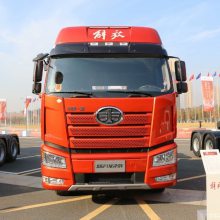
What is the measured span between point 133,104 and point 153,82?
2.26 feet

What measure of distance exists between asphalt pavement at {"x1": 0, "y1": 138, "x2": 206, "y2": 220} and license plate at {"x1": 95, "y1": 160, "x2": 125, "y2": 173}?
0.70 meters

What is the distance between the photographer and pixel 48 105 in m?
7.02

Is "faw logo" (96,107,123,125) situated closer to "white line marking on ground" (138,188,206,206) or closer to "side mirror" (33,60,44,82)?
"side mirror" (33,60,44,82)

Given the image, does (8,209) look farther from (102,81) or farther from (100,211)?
(102,81)

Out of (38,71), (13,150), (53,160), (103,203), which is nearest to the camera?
(53,160)

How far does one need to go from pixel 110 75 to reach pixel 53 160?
1.76 meters

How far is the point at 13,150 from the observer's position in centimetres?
1533

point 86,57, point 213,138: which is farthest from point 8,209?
point 213,138

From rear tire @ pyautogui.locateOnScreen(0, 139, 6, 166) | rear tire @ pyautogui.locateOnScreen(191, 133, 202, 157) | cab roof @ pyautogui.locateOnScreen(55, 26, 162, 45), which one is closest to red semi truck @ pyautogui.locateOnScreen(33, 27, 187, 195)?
cab roof @ pyautogui.locateOnScreen(55, 26, 162, 45)

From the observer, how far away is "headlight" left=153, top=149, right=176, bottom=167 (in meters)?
6.83

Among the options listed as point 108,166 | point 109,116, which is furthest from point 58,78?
point 108,166

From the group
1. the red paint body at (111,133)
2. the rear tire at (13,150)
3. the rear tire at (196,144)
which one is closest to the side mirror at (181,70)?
the red paint body at (111,133)

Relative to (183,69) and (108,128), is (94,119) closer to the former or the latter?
(108,128)

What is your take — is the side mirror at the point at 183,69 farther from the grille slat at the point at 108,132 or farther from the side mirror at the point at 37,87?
the side mirror at the point at 37,87
